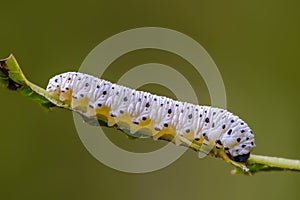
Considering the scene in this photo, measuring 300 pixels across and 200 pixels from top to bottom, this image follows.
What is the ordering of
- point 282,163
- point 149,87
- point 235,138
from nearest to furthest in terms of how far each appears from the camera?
point 282,163 < point 235,138 < point 149,87

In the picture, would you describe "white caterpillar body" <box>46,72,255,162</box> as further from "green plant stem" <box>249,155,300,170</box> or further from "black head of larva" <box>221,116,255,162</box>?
"green plant stem" <box>249,155,300,170</box>

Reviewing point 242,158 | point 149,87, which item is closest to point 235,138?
point 242,158

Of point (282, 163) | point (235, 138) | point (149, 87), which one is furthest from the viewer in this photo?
point (149, 87)

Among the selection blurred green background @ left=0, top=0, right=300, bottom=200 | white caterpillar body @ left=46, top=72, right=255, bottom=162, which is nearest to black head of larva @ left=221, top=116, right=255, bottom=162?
white caterpillar body @ left=46, top=72, right=255, bottom=162

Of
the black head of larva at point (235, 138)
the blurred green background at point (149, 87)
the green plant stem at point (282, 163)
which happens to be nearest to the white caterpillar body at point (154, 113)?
the black head of larva at point (235, 138)

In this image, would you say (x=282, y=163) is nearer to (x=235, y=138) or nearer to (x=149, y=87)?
(x=235, y=138)

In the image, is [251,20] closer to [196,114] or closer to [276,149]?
[276,149]
